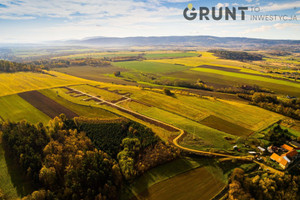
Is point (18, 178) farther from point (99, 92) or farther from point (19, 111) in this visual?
point (99, 92)

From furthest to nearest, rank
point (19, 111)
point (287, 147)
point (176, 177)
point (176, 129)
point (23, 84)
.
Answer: point (23, 84) → point (19, 111) → point (176, 129) → point (287, 147) → point (176, 177)

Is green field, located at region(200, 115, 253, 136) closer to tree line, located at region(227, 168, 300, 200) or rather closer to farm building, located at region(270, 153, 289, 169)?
farm building, located at region(270, 153, 289, 169)

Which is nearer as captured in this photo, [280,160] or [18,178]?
[18,178]

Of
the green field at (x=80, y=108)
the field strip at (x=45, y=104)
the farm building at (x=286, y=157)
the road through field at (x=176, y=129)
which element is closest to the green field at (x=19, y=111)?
the field strip at (x=45, y=104)

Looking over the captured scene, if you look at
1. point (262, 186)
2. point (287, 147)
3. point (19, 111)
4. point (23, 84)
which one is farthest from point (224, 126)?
point (23, 84)

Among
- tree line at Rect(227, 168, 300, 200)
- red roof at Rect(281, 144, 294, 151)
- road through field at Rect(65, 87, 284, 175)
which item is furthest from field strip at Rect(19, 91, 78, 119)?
red roof at Rect(281, 144, 294, 151)

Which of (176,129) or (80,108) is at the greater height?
(80,108)
